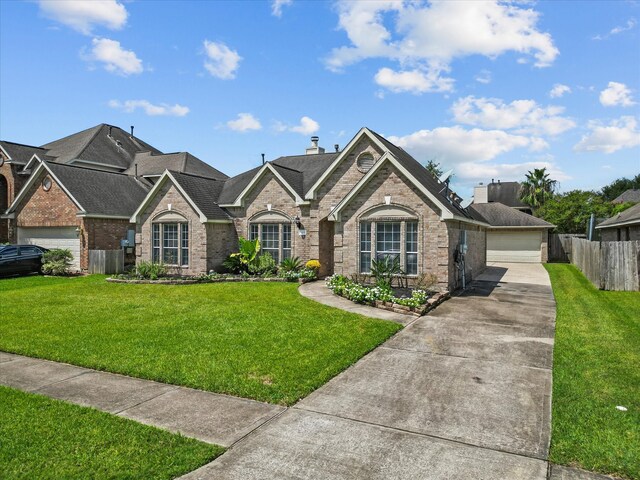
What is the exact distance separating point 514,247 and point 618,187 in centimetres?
7326

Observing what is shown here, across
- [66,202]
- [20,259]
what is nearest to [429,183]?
[66,202]

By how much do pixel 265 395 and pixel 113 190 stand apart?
22.8m

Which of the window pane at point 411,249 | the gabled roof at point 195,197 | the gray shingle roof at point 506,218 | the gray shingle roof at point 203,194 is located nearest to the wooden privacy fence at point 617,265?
the window pane at point 411,249

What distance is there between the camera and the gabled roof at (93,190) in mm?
22938

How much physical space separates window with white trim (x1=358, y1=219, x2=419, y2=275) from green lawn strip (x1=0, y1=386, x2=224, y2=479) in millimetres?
11901

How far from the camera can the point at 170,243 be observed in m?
21.2

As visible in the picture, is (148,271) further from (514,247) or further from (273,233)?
(514,247)

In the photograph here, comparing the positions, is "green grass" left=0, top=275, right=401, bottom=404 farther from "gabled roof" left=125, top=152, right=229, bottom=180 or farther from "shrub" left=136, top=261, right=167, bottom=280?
"gabled roof" left=125, top=152, right=229, bottom=180

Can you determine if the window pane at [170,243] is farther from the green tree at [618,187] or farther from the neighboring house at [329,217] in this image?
the green tree at [618,187]

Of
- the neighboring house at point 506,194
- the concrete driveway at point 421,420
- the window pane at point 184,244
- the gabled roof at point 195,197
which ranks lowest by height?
the concrete driveway at point 421,420

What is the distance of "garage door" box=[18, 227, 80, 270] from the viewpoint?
23302 millimetres

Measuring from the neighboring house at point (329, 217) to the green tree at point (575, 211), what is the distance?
1850cm

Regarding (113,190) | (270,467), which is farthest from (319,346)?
(113,190)

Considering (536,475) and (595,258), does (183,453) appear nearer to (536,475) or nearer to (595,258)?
(536,475)
